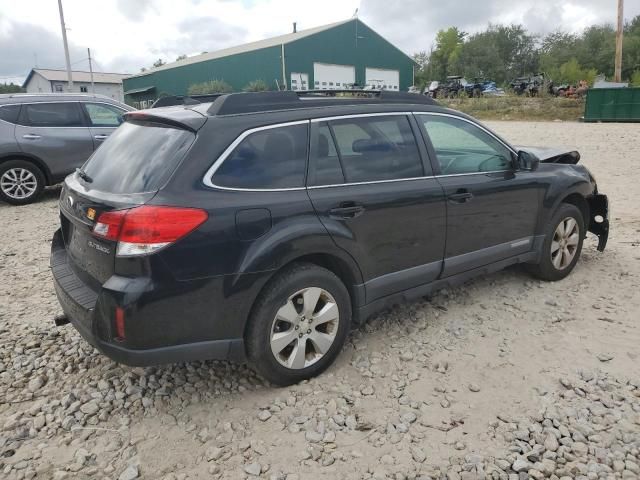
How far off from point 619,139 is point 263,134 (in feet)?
49.7

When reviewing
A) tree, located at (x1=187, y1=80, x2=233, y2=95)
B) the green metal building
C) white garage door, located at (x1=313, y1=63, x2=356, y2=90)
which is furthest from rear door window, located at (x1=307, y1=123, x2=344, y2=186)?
tree, located at (x1=187, y1=80, x2=233, y2=95)

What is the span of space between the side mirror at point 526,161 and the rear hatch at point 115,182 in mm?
2660

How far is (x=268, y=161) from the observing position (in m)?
3.00

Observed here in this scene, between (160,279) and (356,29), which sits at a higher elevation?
(356,29)

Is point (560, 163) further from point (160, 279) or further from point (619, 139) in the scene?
point (619, 139)

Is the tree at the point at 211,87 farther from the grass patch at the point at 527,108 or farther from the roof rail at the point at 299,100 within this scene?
the roof rail at the point at 299,100

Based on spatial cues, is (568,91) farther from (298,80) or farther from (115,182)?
(115,182)

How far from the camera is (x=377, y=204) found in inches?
131

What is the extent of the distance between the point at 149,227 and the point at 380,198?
4.80ft

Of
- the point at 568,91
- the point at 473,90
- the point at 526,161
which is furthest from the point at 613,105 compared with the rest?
the point at 526,161

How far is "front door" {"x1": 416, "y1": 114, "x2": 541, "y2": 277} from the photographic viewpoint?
3.81 meters

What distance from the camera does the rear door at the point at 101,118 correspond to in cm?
890

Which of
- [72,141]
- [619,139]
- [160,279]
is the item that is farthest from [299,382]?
[619,139]

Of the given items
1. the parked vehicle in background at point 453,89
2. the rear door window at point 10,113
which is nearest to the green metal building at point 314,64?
the parked vehicle in background at point 453,89
